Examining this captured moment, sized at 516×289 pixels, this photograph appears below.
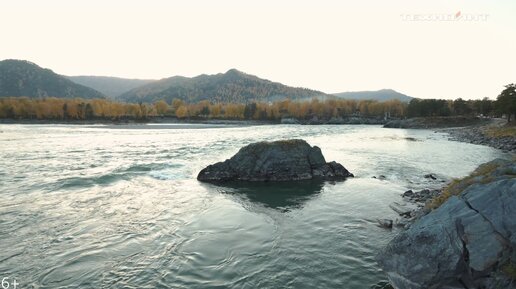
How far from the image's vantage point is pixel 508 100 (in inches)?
3484

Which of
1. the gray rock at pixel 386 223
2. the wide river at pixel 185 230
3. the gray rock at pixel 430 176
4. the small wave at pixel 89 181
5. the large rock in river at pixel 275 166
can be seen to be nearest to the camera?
the wide river at pixel 185 230

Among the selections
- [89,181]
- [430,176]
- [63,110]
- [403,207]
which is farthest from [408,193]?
[63,110]

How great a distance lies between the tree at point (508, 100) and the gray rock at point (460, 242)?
10077 centimetres

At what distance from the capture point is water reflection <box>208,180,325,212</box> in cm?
2309

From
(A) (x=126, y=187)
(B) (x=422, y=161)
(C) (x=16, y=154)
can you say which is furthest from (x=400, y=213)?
(C) (x=16, y=154)

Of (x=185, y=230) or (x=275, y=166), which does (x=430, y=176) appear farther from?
(x=185, y=230)

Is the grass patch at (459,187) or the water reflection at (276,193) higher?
the grass patch at (459,187)

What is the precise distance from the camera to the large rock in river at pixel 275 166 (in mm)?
30672

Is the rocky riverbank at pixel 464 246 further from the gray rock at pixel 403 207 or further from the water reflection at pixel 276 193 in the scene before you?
the water reflection at pixel 276 193

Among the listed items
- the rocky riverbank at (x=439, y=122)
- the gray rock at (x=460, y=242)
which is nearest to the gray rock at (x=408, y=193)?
the gray rock at (x=460, y=242)

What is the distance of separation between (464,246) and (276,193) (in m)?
17.5

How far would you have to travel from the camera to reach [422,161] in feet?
144

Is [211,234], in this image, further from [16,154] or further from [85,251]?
[16,154]

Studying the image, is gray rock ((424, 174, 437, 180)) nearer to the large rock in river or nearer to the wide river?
the wide river
